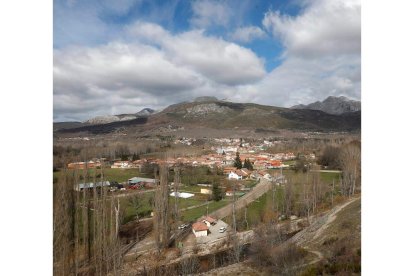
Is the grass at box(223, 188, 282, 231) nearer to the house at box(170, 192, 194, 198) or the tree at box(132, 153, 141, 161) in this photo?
the house at box(170, 192, 194, 198)

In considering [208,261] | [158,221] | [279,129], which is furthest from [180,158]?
[279,129]

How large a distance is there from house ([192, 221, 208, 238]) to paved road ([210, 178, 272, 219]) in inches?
20.3

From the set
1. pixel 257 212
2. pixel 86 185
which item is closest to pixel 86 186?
pixel 86 185

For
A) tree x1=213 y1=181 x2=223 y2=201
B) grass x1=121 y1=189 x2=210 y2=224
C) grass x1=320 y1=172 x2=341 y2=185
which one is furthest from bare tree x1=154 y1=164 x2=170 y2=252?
grass x1=320 y1=172 x2=341 y2=185

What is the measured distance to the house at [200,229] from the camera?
6483 millimetres

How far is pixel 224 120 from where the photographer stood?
1181 cm

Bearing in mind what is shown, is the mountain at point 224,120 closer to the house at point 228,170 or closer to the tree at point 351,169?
the tree at point 351,169

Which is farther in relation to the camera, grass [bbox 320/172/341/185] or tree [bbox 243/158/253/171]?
tree [bbox 243/158/253/171]

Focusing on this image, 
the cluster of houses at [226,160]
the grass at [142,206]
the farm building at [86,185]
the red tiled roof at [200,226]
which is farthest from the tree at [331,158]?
the farm building at [86,185]

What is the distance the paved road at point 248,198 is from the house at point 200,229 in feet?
1.69

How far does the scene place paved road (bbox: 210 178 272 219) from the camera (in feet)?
23.2

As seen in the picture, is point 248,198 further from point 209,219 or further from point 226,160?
point 226,160

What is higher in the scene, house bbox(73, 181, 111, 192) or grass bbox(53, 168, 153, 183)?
house bbox(73, 181, 111, 192)
